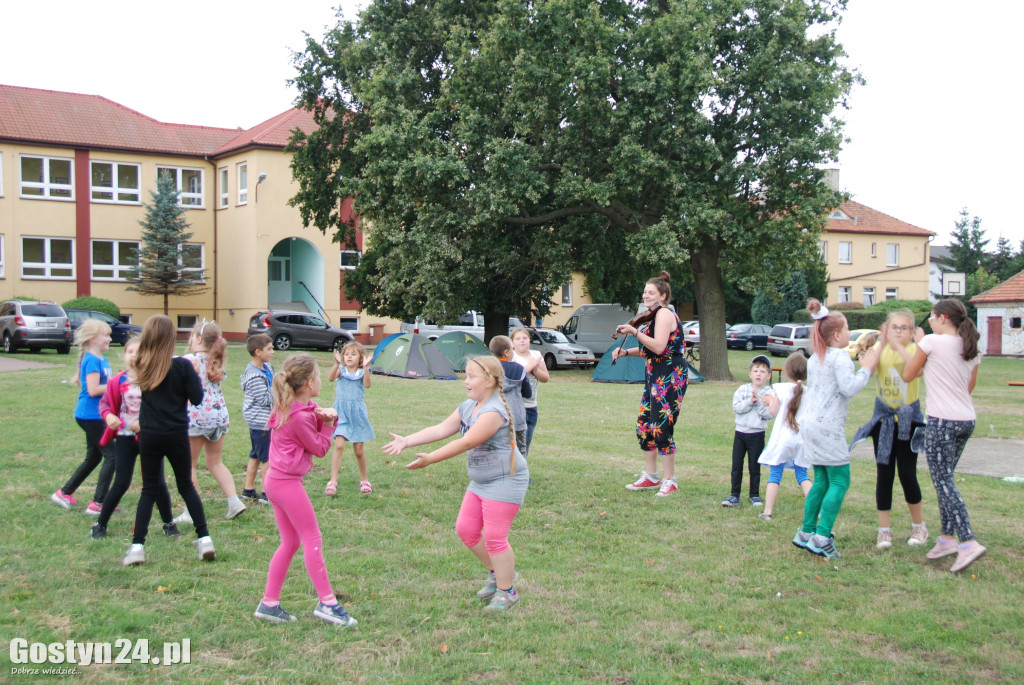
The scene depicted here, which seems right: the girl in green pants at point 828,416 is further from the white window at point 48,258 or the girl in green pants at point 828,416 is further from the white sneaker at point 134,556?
the white window at point 48,258

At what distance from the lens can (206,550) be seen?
18.6 feet

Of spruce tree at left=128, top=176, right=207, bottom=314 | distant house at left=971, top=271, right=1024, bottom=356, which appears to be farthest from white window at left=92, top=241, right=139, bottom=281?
distant house at left=971, top=271, right=1024, bottom=356

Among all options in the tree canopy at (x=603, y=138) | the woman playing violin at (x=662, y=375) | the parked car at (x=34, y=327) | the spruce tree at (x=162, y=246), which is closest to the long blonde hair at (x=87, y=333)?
the woman playing violin at (x=662, y=375)

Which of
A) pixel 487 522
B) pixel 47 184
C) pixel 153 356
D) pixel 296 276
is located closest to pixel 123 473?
pixel 153 356

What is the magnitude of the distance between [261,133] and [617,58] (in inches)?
852

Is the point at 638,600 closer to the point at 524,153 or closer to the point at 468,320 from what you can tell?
the point at 524,153

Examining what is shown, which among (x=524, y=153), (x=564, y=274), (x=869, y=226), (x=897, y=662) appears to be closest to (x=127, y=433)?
(x=897, y=662)

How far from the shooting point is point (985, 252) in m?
63.4

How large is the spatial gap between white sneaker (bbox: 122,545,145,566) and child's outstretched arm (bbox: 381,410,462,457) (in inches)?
75.8

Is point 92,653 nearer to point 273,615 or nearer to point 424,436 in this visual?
point 273,615

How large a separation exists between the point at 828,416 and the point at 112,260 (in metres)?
37.7

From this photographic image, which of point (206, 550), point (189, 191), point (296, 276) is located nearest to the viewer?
point (206, 550)

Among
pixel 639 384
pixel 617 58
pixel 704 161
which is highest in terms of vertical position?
pixel 617 58

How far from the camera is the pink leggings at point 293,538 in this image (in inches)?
183
